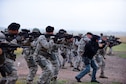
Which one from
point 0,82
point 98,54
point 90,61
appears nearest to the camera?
point 0,82

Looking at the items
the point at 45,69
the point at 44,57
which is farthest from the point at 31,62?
the point at 45,69

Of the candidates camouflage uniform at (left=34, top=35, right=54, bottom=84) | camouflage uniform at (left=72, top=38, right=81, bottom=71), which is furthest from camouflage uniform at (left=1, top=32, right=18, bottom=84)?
camouflage uniform at (left=72, top=38, right=81, bottom=71)

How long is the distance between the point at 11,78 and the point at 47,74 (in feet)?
6.56

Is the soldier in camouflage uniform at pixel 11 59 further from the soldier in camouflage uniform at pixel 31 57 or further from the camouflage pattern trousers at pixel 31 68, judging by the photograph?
the camouflage pattern trousers at pixel 31 68

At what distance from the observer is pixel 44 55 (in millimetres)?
11867

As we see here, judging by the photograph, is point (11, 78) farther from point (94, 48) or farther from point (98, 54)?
point (98, 54)

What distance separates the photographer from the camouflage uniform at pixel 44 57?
454 inches

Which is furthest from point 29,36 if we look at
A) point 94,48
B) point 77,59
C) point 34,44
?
point 77,59

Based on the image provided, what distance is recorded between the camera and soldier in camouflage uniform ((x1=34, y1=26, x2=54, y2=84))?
11523 mm

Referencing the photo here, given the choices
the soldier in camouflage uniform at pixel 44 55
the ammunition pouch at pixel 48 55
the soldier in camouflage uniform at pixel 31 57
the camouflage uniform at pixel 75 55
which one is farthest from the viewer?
the camouflage uniform at pixel 75 55

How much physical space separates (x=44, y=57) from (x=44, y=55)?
0.07 m

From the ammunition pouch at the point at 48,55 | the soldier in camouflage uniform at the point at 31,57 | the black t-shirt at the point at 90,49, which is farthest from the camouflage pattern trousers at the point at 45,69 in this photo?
the black t-shirt at the point at 90,49

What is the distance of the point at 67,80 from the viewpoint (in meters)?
15.2

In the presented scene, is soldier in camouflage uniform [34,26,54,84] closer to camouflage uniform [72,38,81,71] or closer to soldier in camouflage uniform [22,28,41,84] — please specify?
soldier in camouflage uniform [22,28,41,84]
